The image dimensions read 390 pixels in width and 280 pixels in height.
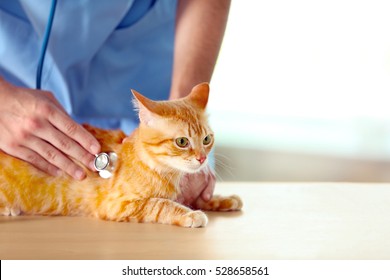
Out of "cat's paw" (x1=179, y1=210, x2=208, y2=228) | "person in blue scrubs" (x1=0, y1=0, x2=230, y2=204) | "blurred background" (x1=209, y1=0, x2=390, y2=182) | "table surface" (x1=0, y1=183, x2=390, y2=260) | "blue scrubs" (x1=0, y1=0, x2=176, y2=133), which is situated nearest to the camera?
"table surface" (x1=0, y1=183, x2=390, y2=260)

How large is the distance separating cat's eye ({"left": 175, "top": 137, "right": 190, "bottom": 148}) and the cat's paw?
14 centimetres

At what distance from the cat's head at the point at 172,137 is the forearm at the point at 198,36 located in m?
0.28

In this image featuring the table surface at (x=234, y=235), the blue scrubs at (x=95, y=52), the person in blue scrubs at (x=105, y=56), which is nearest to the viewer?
the table surface at (x=234, y=235)

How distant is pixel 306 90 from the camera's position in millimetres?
3088

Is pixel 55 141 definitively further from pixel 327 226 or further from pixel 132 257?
pixel 327 226

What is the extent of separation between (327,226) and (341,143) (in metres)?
2.14

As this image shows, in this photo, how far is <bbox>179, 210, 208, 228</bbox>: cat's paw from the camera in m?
1.09

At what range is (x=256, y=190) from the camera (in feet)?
5.11

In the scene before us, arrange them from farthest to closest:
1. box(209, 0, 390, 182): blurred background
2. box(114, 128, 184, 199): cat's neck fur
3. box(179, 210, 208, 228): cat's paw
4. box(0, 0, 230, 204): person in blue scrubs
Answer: box(209, 0, 390, 182): blurred background
box(0, 0, 230, 204): person in blue scrubs
box(114, 128, 184, 199): cat's neck fur
box(179, 210, 208, 228): cat's paw

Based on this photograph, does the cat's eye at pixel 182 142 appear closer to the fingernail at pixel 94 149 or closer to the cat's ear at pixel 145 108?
the cat's ear at pixel 145 108

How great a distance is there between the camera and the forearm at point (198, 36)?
147cm

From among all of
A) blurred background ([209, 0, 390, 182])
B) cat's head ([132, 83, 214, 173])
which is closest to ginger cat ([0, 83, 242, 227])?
cat's head ([132, 83, 214, 173])

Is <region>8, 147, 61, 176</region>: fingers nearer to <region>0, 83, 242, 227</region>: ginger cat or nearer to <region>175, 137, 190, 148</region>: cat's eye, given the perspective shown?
<region>0, 83, 242, 227</region>: ginger cat

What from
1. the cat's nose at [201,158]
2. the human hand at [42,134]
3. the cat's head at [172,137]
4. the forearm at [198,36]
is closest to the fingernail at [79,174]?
the human hand at [42,134]
